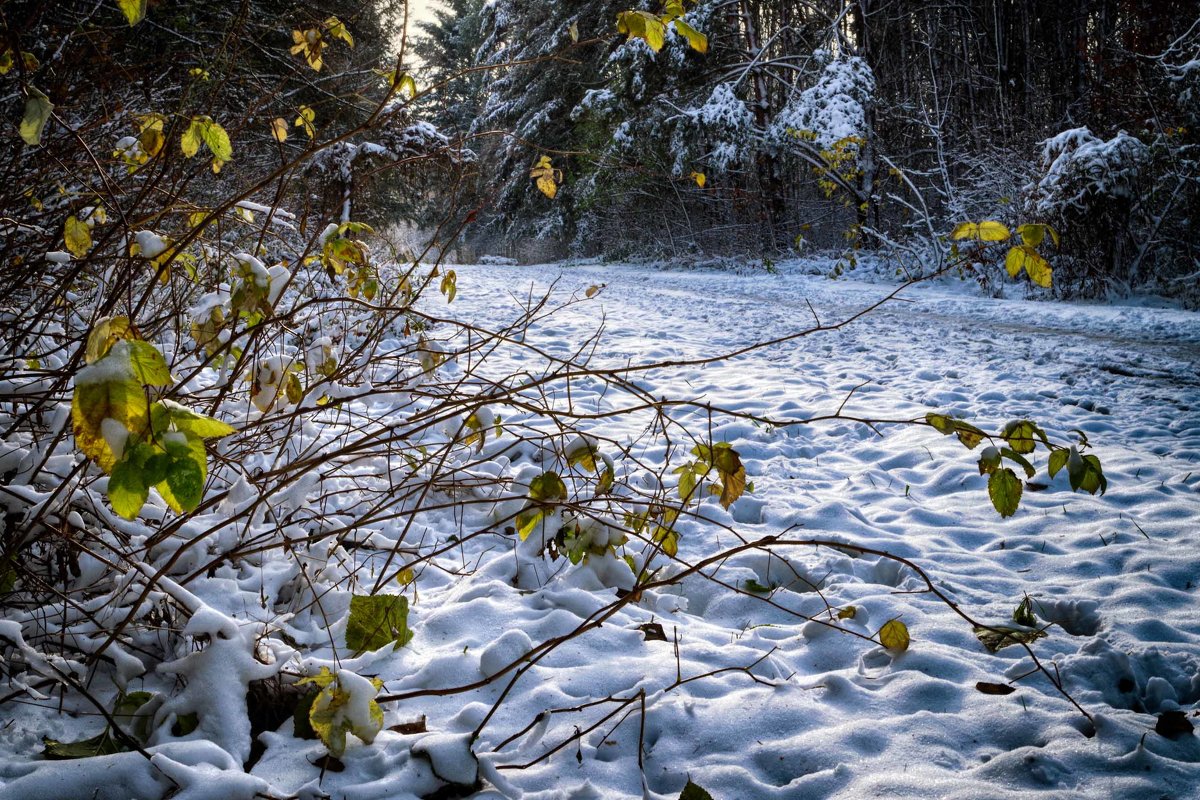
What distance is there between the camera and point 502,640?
1699 mm

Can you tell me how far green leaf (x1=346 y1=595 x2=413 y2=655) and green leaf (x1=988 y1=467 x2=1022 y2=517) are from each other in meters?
1.30

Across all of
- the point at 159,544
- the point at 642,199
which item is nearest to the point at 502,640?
the point at 159,544

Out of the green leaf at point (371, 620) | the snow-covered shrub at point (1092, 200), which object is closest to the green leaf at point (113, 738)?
the green leaf at point (371, 620)

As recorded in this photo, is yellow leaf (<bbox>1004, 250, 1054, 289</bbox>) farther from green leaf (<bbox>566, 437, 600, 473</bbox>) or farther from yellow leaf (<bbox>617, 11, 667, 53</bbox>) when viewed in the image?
green leaf (<bbox>566, 437, 600, 473</bbox>)

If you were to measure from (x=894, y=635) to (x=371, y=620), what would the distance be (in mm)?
1261

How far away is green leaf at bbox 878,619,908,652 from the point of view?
5.45 feet

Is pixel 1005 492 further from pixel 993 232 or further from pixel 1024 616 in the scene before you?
pixel 1024 616

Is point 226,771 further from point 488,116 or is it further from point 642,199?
point 488,116

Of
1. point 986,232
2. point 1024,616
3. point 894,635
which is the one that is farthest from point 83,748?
point 1024,616

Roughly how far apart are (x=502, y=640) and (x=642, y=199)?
16.7 m

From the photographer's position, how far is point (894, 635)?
1.66 metres

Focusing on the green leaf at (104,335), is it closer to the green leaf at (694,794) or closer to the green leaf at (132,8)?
the green leaf at (132,8)

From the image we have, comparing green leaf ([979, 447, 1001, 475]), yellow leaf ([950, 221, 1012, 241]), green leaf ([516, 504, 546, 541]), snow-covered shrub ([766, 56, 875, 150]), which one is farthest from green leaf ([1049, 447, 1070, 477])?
snow-covered shrub ([766, 56, 875, 150])

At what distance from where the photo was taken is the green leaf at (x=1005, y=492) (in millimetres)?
1287
